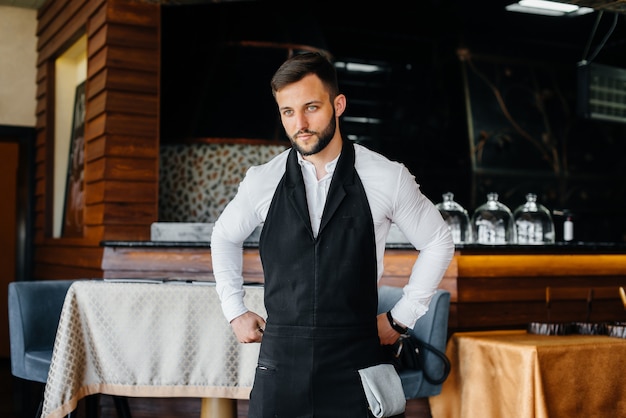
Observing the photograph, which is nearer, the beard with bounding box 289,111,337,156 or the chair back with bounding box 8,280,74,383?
the beard with bounding box 289,111,337,156

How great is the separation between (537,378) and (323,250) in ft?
4.76

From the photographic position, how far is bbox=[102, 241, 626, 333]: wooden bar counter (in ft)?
12.1

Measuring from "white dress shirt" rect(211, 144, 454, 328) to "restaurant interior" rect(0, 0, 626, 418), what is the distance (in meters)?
1.10

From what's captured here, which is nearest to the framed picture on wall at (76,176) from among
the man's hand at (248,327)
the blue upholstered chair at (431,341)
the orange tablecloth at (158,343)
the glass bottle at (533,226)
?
the orange tablecloth at (158,343)

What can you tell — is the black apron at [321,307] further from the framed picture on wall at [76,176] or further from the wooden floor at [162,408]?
the framed picture on wall at [76,176]

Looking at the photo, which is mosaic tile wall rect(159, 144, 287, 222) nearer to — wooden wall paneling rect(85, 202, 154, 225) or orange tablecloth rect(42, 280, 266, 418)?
wooden wall paneling rect(85, 202, 154, 225)

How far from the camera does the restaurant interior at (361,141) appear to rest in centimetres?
377

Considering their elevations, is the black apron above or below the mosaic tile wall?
below

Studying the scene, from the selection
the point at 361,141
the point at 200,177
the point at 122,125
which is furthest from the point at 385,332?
the point at 361,141

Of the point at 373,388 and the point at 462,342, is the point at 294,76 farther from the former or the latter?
the point at 462,342

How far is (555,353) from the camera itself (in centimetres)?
318

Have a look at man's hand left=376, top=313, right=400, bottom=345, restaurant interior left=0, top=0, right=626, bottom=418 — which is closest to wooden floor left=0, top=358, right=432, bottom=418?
restaurant interior left=0, top=0, right=626, bottom=418

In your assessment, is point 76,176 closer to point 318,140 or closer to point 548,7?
point 548,7

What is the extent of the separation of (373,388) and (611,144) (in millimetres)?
6566
